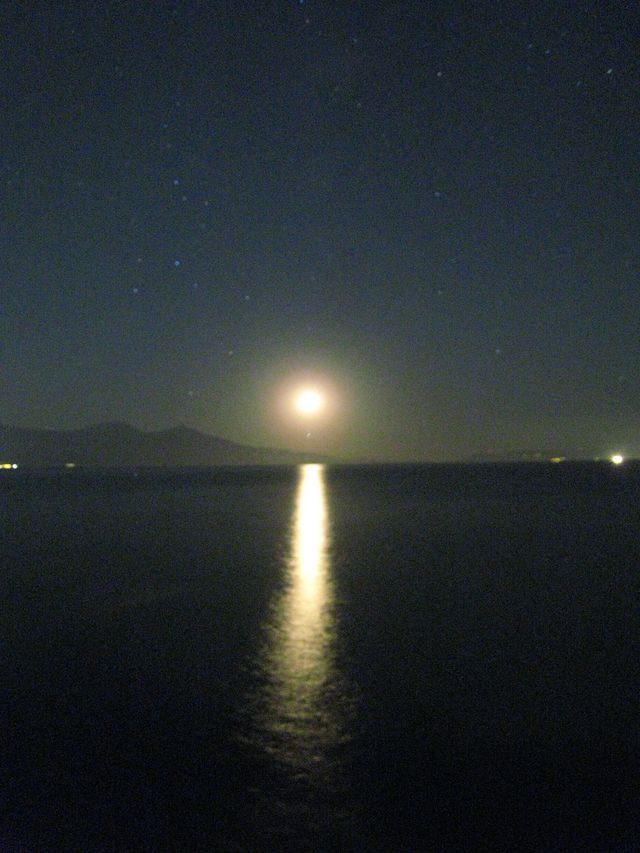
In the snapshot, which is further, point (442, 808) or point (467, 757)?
point (467, 757)

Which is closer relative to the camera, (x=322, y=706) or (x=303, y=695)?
(x=322, y=706)

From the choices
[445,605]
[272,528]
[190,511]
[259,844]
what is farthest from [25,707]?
[190,511]

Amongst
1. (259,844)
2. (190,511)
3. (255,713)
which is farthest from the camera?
(190,511)

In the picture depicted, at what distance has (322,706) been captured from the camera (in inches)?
444

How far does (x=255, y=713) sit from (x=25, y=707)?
3.70m

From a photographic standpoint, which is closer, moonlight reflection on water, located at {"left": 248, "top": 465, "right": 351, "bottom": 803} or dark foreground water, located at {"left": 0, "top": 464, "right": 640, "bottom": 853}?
dark foreground water, located at {"left": 0, "top": 464, "right": 640, "bottom": 853}

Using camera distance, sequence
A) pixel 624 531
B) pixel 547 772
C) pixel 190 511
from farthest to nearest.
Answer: pixel 190 511 < pixel 624 531 < pixel 547 772

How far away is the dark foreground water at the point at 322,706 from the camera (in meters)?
7.57

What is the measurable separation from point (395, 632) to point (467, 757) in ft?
23.3

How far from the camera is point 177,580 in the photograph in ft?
78.8

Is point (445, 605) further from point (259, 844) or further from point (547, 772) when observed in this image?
point (259, 844)

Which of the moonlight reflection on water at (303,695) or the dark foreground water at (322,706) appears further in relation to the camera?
the moonlight reflection on water at (303,695)

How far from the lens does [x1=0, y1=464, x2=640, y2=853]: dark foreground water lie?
757 centimetres

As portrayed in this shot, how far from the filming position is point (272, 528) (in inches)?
1720
